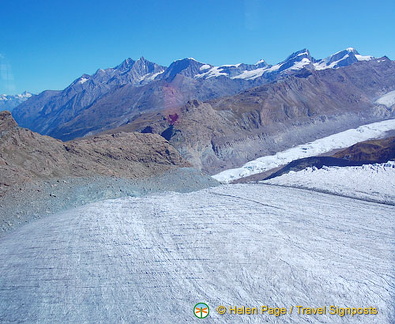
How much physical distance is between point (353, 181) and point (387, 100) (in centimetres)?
8266

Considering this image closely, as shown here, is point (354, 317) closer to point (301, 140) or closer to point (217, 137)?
point (217, 137)

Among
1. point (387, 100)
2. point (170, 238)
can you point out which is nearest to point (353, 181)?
point (170, 238)

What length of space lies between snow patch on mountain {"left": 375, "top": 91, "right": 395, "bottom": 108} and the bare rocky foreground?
8206 cm

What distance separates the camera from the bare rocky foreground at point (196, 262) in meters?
9.51

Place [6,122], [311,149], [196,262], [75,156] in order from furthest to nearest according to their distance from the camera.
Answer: [311,149], [75,156], [6,122], [196,262]

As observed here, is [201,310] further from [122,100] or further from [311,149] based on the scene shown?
[122,100]

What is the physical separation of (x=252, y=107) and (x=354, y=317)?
5478 cm

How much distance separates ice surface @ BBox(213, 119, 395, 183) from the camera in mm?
41375

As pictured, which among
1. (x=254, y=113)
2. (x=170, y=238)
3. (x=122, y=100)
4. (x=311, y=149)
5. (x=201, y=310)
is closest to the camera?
(x=201, y=310)

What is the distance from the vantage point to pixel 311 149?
173ft

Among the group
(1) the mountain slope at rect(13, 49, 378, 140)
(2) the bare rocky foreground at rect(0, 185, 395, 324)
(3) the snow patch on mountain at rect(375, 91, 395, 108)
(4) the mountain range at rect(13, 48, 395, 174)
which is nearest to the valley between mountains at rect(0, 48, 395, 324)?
(2) the bare rocky foreground at rect(0, 185, 395, 324)

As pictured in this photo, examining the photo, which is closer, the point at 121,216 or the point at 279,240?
the point at 279,240

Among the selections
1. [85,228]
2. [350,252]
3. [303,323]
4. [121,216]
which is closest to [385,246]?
[350,252]

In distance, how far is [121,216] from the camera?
1474 centimetres
